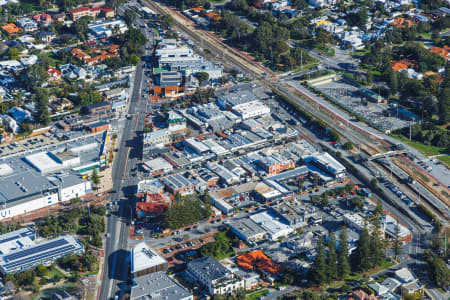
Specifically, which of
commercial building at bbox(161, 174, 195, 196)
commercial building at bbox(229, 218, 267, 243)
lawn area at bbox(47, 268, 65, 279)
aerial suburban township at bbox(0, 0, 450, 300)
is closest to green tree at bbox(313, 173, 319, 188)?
aerial suburban township at bbox(0, 0, 450, 300)

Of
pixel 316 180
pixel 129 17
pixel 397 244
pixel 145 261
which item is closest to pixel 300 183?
pixel 316 180

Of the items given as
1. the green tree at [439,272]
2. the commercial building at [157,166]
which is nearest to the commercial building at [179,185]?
the commercial building at [157,166]

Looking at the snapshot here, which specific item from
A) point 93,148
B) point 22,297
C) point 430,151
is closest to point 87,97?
point 93,148

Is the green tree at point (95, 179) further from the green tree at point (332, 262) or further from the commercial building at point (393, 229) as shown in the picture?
the commercial building at point (393, 229)

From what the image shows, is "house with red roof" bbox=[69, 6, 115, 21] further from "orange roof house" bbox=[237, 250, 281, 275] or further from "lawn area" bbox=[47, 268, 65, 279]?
"orange roof house" bbox=[237, 250, 281, 275]

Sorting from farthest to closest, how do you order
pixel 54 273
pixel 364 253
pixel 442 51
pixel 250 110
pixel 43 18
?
pixel 43 18
pixel 442 51
pixel 250 110
pixel 364 253
pixel 54 273

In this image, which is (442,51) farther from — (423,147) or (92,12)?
(92,12)
